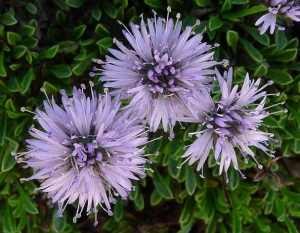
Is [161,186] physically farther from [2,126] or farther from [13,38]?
[13,38]

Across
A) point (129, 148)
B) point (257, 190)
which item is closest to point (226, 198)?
point (257, 190)

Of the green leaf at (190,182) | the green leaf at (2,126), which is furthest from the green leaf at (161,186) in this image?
the green leaf at (2,126)

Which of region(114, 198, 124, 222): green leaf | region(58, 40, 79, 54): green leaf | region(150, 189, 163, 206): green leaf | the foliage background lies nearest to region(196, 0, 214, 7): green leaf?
the foliage background

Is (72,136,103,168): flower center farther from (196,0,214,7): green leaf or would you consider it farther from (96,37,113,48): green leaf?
(196,0,214,7): green leaf

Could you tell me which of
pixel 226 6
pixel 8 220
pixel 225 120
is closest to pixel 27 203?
pixel 8 220

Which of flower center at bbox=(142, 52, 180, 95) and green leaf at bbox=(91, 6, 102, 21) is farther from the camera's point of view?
green leaf at bbox=(91, 6, 102, 21)

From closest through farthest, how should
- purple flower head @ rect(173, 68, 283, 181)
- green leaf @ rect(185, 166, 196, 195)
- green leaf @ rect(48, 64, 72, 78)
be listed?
purple flower head @ rect(173, 68, 283, 181) < green leaf @ rect(48, 64, 72, 78) < green leaf @ rect(185, 166, 196, 195)

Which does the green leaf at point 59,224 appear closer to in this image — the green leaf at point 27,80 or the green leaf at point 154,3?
the green leaf at point 27,80

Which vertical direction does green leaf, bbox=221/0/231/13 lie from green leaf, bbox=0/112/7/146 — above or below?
above
